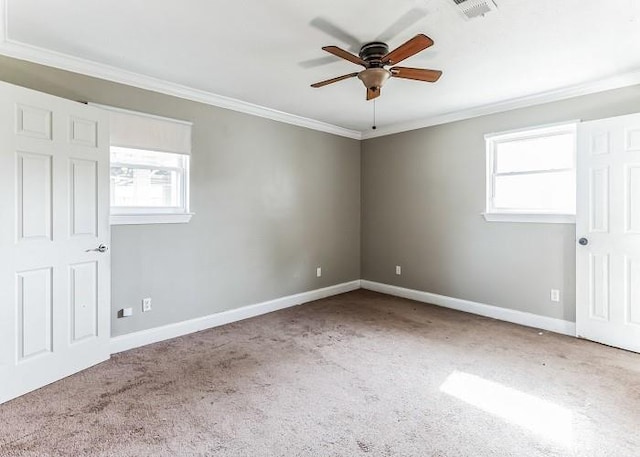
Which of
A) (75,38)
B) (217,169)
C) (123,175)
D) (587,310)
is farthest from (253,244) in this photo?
(587,310)

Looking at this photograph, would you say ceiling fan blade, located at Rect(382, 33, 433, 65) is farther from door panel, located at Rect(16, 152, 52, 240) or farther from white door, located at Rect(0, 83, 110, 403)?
door panel, located at Rect(16, 152, 52, 240)

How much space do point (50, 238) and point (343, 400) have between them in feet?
8.05

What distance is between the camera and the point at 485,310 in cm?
425

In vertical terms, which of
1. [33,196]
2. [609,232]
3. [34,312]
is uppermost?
[33,196]

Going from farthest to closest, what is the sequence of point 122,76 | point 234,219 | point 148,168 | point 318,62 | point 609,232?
1. point 234,219
2. point 148,168
3. point 609,232
4. point 122,76
5. point 318,62

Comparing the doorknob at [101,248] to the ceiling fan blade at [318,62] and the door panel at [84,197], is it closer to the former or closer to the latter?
the door panel at [84,197]

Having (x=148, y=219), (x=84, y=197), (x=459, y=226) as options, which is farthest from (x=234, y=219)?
(x=459, y=226)

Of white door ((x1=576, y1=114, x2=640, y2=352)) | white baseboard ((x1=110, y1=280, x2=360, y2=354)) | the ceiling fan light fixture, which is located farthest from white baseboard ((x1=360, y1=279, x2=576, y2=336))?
the ceiling fan light fixture

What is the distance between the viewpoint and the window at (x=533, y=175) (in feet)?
12.0

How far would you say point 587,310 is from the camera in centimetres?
344

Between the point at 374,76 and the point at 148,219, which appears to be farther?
the point at 148,219

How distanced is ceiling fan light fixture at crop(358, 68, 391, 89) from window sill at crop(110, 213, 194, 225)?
7.19ft

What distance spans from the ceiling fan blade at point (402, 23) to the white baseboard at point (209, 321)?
3.15 m

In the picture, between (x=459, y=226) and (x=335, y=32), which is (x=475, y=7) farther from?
(x=459, y=226)
